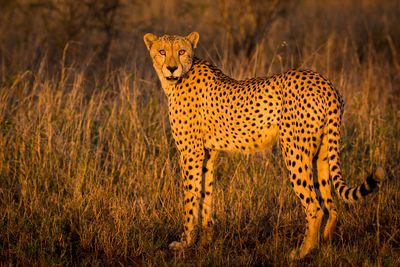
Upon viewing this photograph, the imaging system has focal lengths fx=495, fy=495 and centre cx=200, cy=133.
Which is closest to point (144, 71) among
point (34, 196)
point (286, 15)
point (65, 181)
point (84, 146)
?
point (84, 146)

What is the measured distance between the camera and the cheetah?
3059 millimetres

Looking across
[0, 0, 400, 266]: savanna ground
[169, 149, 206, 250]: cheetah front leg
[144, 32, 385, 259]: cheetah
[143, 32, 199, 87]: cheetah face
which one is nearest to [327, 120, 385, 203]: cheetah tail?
[144, 32, 385, 259]: cheetah

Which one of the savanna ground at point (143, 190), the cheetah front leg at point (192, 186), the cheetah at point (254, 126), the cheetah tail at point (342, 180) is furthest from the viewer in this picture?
the cheetah front leg at point (192, 186)

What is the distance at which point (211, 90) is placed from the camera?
142 inches

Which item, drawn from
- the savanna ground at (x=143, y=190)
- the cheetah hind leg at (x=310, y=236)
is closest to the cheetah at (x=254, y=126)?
the cheetah hind leg at (x=310, y=236)

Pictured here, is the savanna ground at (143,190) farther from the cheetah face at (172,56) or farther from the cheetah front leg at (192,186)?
the cheetah face at (172,56)

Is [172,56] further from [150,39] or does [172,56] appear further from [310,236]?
[310,236]

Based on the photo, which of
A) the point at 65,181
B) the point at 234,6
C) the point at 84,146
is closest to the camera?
the point at 65,181

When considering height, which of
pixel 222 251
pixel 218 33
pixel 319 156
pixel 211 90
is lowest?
pixel 222 251

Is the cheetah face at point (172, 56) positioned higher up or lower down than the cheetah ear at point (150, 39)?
lower down

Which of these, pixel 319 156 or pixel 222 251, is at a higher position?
pixel 319 156

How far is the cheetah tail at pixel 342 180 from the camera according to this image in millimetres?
2670

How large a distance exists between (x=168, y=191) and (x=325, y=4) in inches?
458

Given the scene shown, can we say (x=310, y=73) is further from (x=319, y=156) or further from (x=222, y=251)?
(x=222, y=251)
